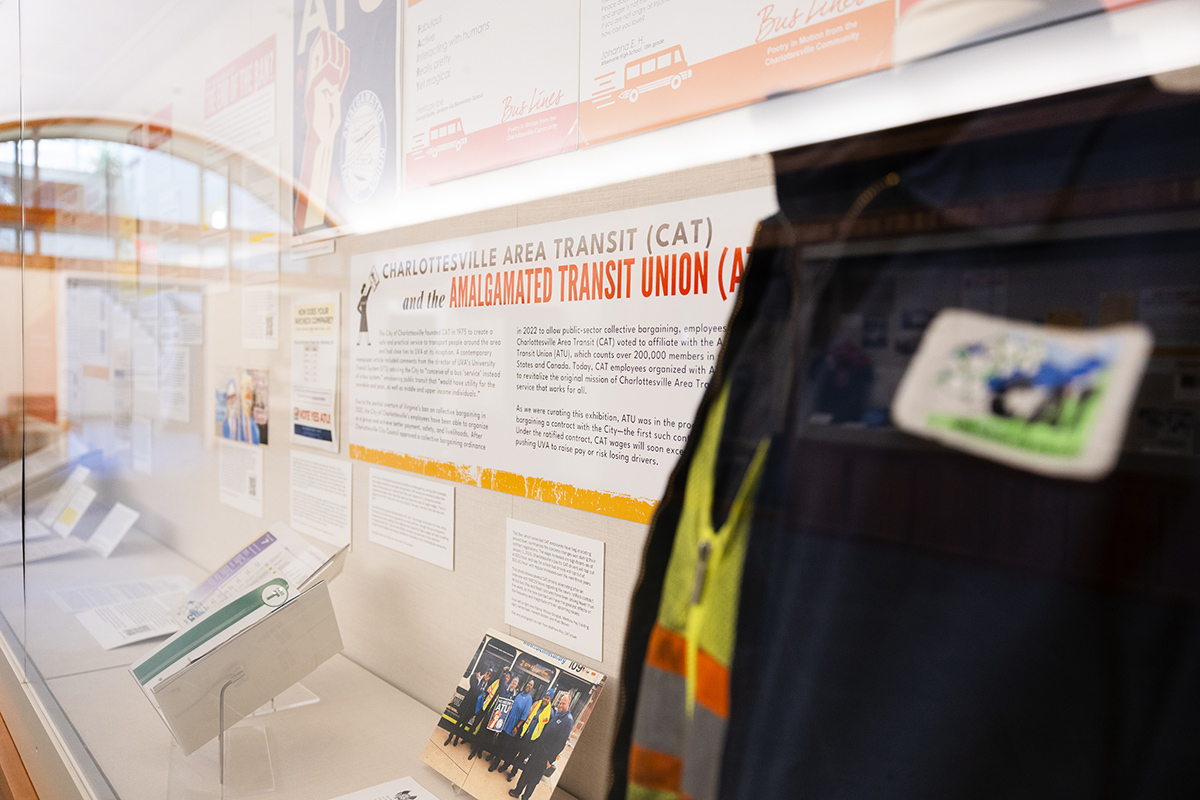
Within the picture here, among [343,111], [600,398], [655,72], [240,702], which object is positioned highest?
[343,111]

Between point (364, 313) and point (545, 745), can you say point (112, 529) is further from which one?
point (545, 745)

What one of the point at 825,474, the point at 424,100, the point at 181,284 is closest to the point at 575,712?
the point at 825,474

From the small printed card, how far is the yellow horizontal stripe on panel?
21.8 inches

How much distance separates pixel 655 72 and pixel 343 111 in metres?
0.96

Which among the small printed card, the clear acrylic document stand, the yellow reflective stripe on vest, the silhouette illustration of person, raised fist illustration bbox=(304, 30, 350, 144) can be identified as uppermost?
raised fist illustration bbox=(304, 30, 350, 144)

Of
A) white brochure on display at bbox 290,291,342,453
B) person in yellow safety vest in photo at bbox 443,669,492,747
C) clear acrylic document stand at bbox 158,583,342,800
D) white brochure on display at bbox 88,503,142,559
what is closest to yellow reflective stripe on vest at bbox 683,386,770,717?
person in yellow safety vest in photo at bbox 443,669,492,747

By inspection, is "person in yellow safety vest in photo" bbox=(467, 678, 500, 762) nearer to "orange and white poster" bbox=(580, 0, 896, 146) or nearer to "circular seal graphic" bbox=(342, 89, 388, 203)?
"orange and white poster" bbox=(580, 0, 896, 146)

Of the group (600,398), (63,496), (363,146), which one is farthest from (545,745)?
(63,496)

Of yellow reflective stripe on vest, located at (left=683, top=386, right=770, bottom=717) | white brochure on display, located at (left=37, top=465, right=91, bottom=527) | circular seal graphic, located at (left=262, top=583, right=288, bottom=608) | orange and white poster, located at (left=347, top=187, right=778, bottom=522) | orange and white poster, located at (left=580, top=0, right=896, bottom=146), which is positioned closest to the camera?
yellow reflective stripe on vest, located at (left=683, top=386, right=770, bottom=717)

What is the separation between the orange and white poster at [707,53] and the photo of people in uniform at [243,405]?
1325 millimetres

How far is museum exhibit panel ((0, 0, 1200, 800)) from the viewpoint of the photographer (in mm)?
464

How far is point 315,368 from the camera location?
181 cm

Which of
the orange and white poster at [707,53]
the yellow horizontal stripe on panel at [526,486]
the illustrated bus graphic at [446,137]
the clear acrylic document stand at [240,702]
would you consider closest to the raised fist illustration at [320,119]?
the illustrated bus graphic at [446,137]

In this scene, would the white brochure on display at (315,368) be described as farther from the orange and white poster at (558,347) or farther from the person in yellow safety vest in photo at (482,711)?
the person in yellow safety vest in photo at (482,711)
